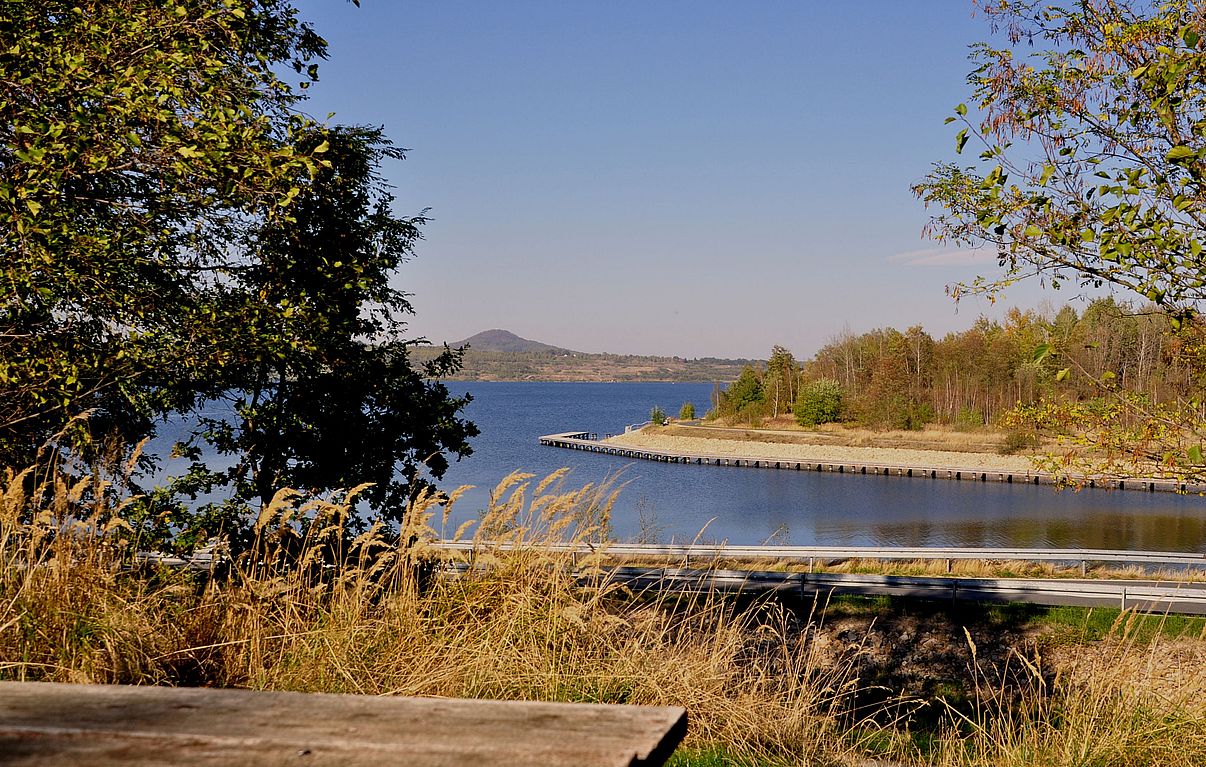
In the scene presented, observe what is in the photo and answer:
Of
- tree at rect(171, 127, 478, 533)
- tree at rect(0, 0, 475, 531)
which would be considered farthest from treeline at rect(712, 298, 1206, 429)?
tree at rect(0, 0, 475, 531)

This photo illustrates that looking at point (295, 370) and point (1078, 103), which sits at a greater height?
point (1078, 103)

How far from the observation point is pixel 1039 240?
7129 mm

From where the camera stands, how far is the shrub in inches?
3366

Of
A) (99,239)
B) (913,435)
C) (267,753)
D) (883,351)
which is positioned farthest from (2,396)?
(883,351)

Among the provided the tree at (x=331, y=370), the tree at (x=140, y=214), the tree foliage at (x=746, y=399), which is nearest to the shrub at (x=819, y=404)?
the tree foliage at (x=746, y=399)

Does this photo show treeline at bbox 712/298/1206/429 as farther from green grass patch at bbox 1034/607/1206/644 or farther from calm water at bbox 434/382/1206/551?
green grass patch at bbox 1034/607/1206/644

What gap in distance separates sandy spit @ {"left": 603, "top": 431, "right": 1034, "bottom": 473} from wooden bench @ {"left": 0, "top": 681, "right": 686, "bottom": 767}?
65.0 meters

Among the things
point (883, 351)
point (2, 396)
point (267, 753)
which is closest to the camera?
point (267, 753)

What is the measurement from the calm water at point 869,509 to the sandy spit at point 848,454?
5850 mm

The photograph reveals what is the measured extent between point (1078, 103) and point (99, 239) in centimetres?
724

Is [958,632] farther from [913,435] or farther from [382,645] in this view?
[913,435]

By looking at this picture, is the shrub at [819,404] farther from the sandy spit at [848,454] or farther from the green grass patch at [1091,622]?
the green grass patch at [1091,622]

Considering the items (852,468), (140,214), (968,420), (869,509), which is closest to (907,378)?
(968,420)

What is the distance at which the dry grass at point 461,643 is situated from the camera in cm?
415
